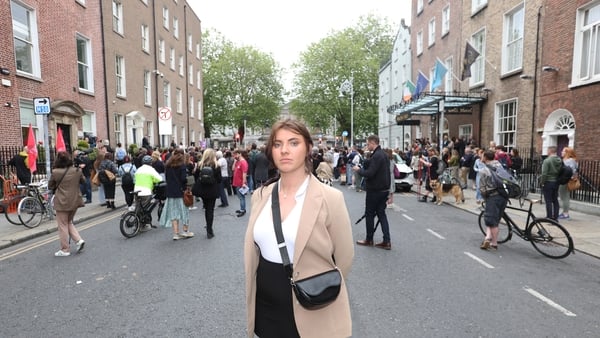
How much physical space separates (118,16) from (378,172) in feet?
64.7

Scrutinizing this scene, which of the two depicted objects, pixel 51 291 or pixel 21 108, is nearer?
pixel 51 291

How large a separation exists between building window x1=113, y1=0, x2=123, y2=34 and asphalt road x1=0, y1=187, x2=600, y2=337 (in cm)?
1624

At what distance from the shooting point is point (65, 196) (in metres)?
5.92

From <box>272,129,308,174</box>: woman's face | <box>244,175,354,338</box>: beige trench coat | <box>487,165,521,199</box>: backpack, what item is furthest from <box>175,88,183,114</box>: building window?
<box>244,175,354,338</box>: beige trench coat

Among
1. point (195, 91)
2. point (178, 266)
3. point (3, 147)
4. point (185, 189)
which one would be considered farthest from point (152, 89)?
point (178, 266)

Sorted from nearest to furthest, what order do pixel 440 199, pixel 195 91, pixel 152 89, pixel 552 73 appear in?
pixel 440 199 < pixel 552 73 < pixel 152 89 < pixel 195 91

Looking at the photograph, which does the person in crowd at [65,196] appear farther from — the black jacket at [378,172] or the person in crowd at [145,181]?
the black jacket at [378,172]

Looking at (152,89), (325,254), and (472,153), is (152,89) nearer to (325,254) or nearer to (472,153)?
(472,153)

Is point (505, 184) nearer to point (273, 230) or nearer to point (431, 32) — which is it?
point (273, 230)

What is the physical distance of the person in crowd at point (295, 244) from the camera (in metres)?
1.82

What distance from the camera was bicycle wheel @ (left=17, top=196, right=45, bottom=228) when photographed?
7.82 meters

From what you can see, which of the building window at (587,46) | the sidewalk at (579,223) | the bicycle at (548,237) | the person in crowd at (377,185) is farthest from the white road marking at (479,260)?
the building window at (587,46)

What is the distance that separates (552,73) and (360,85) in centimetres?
3129

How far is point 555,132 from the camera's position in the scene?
12633 mm
